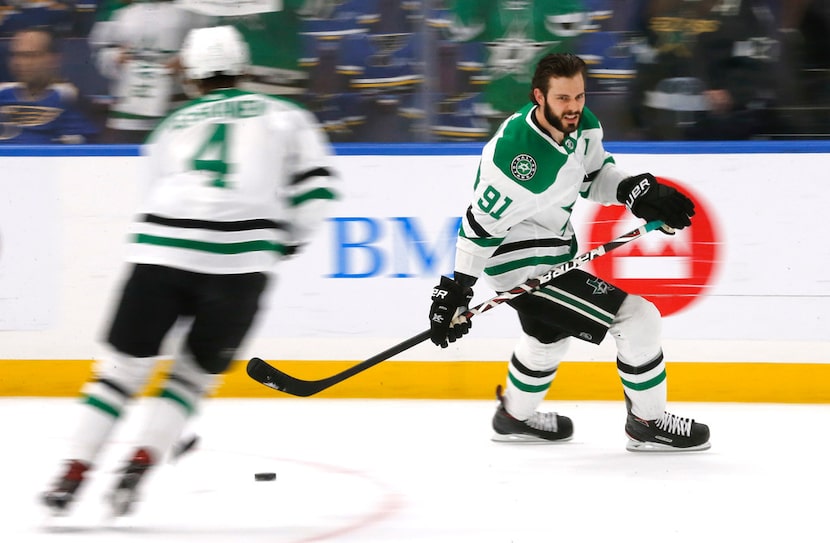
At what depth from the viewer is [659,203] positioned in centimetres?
340

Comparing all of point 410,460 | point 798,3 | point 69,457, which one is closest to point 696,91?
point 798,3

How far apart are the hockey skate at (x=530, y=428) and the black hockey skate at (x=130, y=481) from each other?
1.41m

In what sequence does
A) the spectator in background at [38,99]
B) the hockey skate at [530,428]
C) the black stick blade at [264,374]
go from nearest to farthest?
the black stick blade at [264,374] < the hockey skate at [530,428] < the spectator in background at [38,99]

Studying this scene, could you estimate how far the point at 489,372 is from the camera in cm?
446

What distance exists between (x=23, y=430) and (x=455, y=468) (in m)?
1.41

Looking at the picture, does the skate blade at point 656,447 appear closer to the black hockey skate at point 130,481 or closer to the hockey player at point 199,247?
the hockey player at point 199,247

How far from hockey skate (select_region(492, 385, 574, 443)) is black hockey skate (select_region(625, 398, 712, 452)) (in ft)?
0.78

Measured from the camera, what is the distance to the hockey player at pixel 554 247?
335 centimetres

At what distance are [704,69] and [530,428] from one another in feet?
4.89

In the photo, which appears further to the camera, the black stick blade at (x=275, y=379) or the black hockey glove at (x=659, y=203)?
the black hockey glove at (x=659, y=203)

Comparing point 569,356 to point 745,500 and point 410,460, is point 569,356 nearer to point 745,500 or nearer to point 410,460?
point 410,460

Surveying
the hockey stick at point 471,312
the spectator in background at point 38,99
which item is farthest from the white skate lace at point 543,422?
the spectator in background at point 38,99

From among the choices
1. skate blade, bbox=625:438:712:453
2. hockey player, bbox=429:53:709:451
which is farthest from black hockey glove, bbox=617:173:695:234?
skate blade, bbox=625:438:712:453

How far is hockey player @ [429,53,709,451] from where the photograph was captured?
3.35m
